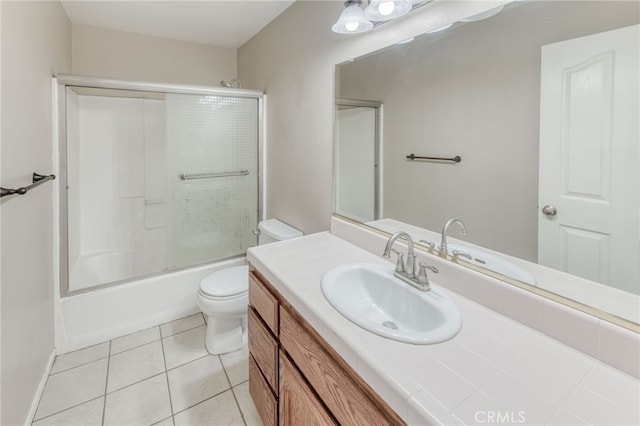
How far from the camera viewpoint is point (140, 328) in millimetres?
2178

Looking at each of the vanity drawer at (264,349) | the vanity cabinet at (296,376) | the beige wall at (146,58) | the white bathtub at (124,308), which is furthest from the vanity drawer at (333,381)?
the beige wall at (146,58)

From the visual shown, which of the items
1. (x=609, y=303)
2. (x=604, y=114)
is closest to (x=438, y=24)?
(x=604, y=114)

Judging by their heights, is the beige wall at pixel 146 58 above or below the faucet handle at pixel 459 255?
above

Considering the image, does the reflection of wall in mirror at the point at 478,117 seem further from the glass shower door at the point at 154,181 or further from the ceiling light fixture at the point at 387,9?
the glass shower door at the point at 154,181

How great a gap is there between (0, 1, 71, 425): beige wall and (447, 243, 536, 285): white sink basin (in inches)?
69.1

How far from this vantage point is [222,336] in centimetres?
194

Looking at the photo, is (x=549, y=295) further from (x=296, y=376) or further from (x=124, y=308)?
(x=124, y=308)

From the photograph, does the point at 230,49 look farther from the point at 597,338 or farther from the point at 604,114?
the point at 597,338

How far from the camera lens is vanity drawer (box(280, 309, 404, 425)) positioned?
2.31ft

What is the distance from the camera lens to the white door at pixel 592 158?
738mm

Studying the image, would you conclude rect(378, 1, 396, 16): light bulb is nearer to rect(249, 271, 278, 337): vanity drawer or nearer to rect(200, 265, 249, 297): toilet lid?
rect(249, 271, 278, 337): vanity drawer

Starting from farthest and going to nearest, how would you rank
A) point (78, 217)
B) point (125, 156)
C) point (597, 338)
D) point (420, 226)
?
point (125, 156), point (78, 217), point (420, 226), point (597, 338)

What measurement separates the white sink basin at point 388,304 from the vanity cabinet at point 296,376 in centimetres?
13

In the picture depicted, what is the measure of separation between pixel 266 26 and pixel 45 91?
5.12 feet
